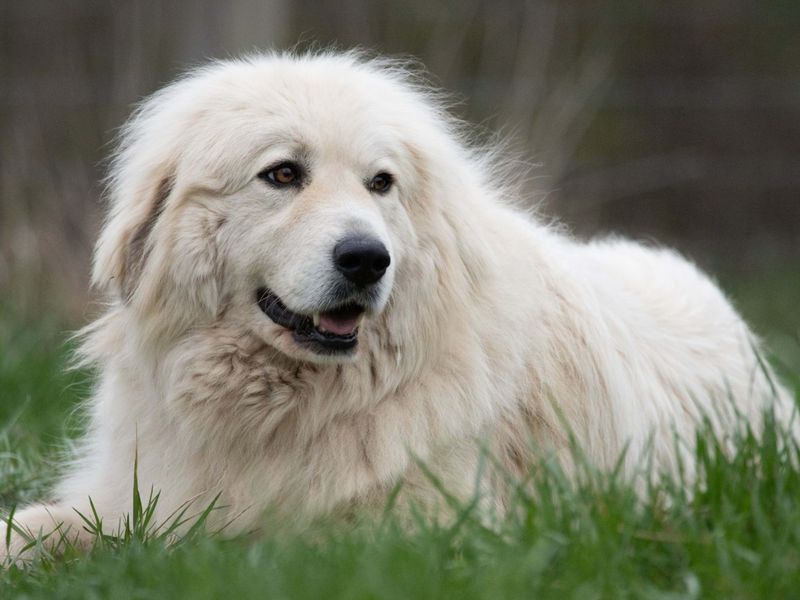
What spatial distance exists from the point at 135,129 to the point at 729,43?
7.86 m

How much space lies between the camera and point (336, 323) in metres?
3.50

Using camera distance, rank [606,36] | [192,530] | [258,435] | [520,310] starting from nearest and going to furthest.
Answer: [192,530], [258,435], [520,310], [606,36]

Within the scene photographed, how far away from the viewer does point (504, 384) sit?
3.67m

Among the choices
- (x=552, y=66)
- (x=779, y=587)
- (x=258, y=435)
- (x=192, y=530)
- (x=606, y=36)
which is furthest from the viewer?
(x=606, y=36)

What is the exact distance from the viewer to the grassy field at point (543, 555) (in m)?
2.41

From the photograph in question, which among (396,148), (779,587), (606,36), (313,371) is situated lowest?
(313,371)

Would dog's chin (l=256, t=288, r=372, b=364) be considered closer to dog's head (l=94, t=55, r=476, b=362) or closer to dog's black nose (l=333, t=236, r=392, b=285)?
dog's head (l=94, t=55, r=476, b=362)

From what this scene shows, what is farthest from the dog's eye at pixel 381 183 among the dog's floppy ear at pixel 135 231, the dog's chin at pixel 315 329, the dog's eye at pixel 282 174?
the dog's floppy ear at pixel 135 231

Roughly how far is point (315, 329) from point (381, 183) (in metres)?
0.51

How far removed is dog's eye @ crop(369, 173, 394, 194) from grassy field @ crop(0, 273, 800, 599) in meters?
1.07

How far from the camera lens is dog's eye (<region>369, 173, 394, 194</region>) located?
364cm

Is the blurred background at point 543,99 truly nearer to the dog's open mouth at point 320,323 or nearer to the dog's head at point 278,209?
the dog's head at point 278,209

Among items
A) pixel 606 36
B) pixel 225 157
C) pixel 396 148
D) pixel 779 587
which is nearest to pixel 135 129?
pixel 225 157

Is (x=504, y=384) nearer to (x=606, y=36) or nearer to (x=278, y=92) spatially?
(x=278, y=92)
